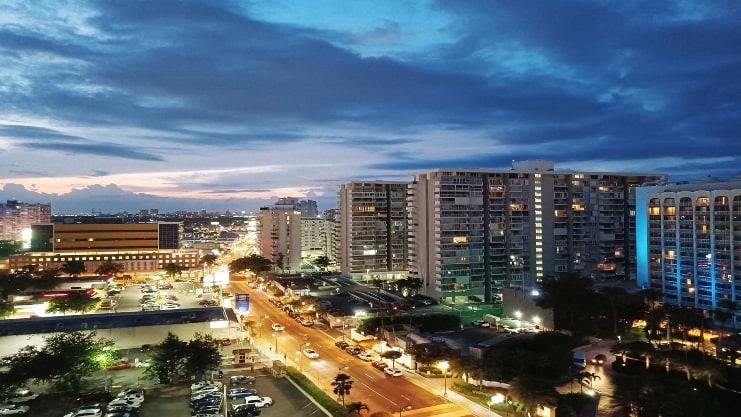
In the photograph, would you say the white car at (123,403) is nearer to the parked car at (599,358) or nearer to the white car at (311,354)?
the white car at (311,354)

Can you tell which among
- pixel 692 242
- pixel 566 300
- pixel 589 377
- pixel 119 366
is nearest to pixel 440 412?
pixel 589 377

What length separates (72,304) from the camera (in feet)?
167

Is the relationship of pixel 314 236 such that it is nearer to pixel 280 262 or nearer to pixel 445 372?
pixel 280 262

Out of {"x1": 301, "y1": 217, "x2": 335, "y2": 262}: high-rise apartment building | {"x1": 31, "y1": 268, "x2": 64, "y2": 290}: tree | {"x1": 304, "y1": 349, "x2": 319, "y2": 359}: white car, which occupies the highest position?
{"x1": 301, "y1": 217, "x2": 335, "y2": 262}: high-rise apartment building

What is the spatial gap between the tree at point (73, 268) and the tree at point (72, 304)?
27227 millimetres

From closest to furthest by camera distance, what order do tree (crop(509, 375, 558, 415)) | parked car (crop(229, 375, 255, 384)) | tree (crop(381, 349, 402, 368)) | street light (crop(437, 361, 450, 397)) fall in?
1. tree (crop(509, 375, 558, 415))
2. street light (crop(437, 361, 450, 397))
3. parked car (crop(229, 375, 255, 384))
4. tree (crop(381, 349, 402, 368))

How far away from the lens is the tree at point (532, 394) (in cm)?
2509

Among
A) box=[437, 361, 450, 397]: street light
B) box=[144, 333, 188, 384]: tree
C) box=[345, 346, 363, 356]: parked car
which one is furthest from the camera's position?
box=[345, 346, 363, 356]: parked car

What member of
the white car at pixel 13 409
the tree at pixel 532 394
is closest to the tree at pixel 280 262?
the white car at pixel 13 409

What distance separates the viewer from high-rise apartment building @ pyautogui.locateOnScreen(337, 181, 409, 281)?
7594cm

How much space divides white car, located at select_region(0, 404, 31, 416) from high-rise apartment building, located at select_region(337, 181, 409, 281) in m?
50.8

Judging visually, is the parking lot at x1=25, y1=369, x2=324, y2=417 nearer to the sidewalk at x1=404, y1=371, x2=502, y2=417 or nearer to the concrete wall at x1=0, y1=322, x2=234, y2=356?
the concrete wall at x1=0, y1=322, x2=234, y2=356

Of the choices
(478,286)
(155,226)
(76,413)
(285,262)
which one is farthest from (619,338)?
(155,226)

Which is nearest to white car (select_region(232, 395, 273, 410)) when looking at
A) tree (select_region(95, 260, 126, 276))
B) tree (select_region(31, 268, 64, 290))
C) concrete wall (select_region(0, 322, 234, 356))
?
concrete wall (select_region(0, 322, 234, 356))
